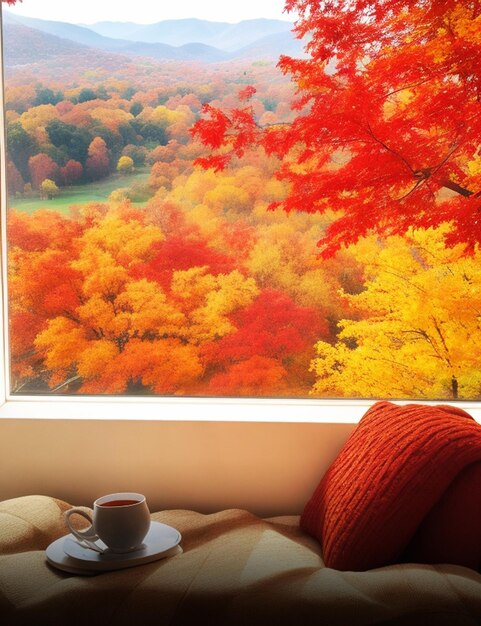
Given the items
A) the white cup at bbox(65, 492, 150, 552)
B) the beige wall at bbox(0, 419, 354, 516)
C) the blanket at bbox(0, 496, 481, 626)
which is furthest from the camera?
the beige wall at bbox(0, 419, 354, 516)

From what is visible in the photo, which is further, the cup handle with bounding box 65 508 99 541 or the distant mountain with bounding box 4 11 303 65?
the distant mountain with bounding box 4 11 303 65

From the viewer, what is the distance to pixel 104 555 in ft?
5.41

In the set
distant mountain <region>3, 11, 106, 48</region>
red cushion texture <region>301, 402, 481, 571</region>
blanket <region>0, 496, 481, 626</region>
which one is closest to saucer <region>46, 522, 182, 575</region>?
blanket <region>0, 496, 481, 626</region>

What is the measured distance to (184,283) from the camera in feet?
9.37

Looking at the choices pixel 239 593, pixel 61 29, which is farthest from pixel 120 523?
pixel 61 29

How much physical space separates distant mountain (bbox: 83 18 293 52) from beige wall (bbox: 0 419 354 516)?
139 centimetres

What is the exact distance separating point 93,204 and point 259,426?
111cm

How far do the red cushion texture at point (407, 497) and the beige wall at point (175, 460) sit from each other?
1.39 feet

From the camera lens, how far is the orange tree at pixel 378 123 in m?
2.54

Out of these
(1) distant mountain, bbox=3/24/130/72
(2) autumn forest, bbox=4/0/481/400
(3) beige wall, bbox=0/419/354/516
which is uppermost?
(1) distant mountain, bbox=3/24/130/72

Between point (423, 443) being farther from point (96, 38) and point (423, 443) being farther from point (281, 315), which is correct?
point (96, 38)

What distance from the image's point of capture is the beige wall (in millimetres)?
2287

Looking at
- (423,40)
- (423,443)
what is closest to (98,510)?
(423,443)

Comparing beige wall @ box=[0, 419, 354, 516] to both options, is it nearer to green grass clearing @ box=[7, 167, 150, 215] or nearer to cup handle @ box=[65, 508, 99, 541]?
cup handle @ box=[65, 508, 99, 541]
